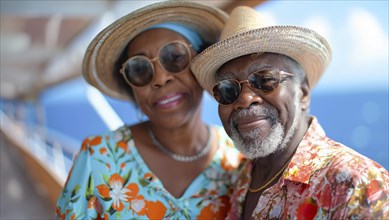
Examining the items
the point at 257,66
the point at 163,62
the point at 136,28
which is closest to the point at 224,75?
the point at 257,66

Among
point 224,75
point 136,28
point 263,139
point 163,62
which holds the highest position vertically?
point 136,28

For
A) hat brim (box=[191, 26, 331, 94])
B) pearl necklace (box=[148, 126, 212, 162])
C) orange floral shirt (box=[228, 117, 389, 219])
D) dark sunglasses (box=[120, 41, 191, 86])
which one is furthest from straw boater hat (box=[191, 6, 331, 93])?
pearl necklace (box=[148, 126, 212, 162])

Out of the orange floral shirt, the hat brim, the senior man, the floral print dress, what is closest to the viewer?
the orange floral shirt

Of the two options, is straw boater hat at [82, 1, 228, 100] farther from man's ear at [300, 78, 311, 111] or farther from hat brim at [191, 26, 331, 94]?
man's ear at [300, 78, 311, 111]

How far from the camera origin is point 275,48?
1493 mm

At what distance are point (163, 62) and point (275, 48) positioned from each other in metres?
0.51

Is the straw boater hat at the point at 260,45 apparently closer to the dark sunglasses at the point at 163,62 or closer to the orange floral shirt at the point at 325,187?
the dark sunglasses at the point at 163,62

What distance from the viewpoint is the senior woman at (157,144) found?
5.89 feet

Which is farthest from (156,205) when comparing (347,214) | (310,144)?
(347,214)

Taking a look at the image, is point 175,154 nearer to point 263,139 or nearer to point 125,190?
point 125,190

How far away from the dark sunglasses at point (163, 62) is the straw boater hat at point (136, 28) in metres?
0.12

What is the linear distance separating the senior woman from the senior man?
192 millimetres

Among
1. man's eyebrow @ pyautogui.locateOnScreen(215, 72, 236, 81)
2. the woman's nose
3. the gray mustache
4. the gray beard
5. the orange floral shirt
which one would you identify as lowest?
the orange floral shirt

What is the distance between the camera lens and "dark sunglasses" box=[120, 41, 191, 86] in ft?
5.97
